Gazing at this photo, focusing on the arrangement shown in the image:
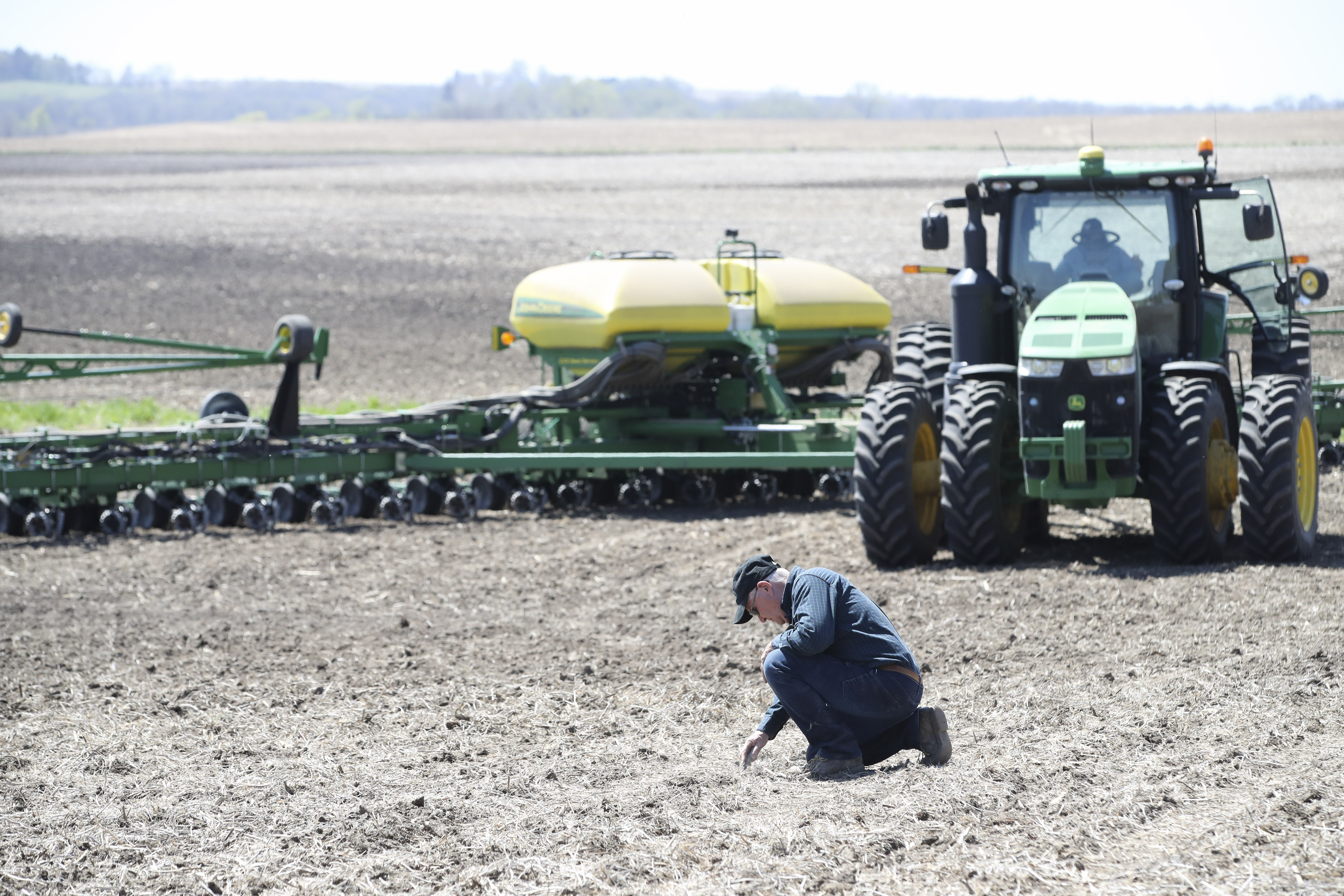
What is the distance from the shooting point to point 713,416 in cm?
1395

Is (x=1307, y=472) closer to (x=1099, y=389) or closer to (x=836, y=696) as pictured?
(x=1099, y=389)

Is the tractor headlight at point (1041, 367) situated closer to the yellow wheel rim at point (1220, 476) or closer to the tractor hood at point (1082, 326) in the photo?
the tractor hood at point (1082, 326)

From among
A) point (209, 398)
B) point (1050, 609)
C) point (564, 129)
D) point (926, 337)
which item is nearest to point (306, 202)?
point (209, 398)

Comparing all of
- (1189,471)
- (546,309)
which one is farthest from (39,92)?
(1189,471)

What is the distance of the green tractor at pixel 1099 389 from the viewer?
8.58 meters

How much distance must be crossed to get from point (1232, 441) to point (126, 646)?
20.8 ft

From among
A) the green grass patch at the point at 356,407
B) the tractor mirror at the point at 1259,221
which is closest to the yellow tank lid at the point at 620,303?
the green grass patch at the point at 356,407

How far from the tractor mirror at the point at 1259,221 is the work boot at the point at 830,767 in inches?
185

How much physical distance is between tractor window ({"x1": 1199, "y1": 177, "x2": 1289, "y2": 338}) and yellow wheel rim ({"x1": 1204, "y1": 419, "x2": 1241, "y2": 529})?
1.39m

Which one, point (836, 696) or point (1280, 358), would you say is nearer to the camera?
point (836, 696)

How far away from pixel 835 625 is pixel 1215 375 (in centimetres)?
447

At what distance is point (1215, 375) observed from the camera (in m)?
9.01

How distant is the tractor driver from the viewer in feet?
30.9

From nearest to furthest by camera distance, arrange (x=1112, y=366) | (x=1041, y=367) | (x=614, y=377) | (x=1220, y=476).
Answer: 1. (x=1112, y=366)
2. (x=1041, y=367)
3. (x=1220, y=476)
4. (x=614, y=377)
